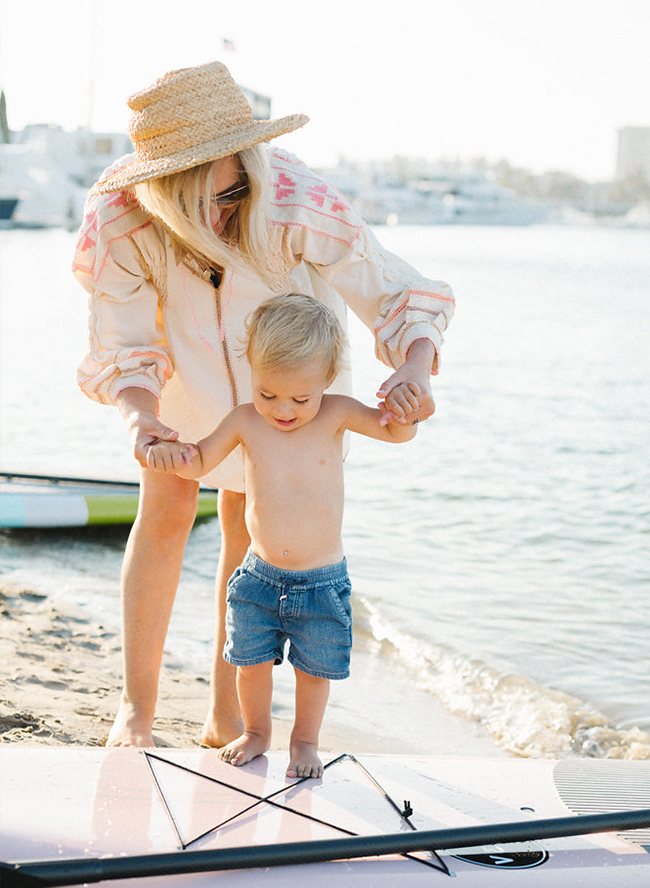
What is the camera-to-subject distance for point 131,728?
8.78 feet

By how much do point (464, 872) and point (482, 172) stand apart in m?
114

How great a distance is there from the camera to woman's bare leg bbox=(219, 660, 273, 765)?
2.32 meters

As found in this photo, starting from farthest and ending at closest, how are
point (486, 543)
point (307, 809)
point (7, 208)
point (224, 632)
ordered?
point (7, 208), point (486, 543), point (224, 632), point (307, 809)

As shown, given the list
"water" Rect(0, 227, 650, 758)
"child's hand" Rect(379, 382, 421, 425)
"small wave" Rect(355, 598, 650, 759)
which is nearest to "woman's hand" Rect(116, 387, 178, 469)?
"child's hand" Rect(379, 382, 421, 425)

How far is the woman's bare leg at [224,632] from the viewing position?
9.42ft

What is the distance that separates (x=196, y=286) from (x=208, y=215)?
10.3 inches

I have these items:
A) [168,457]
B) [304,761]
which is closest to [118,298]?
[168,457]

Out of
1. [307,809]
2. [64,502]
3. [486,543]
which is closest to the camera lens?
[307,809]

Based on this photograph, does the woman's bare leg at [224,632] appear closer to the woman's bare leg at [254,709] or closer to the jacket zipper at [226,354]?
the jacket zipper at [226,354]

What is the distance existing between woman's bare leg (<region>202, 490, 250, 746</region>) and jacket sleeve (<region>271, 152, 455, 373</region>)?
0.60 metres

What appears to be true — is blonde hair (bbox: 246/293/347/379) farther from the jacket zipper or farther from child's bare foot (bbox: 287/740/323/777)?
child's bare foot (bbox: 287/740/323/777)

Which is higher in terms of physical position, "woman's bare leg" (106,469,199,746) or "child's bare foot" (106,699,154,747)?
"woman's bare leg" (106,469,199,746)

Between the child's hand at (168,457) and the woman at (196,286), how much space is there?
0.06 meters

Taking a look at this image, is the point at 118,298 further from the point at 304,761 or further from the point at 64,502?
the point at 64,502
